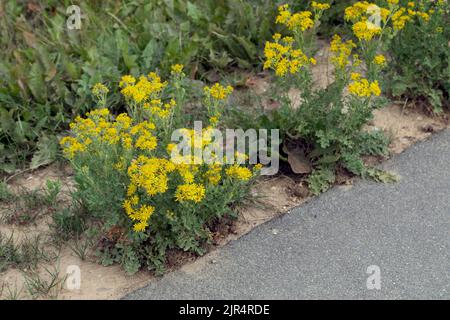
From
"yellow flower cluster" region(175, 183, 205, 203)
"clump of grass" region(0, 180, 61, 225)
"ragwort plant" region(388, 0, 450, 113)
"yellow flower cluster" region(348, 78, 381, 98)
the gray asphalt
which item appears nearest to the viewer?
"yellow flower cluster" region(175, 183, 205, 203)

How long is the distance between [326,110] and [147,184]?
4.66 ft

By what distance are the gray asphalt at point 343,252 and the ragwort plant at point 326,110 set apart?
0.58 feet

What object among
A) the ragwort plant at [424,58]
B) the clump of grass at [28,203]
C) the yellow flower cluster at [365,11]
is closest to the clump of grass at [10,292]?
the clump of grass at [28,203]

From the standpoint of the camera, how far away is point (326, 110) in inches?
159

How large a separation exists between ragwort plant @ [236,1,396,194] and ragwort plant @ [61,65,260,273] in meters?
0.55

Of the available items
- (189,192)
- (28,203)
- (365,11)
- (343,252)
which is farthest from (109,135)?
(365,11)

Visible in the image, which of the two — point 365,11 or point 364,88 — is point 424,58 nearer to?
point 365,11

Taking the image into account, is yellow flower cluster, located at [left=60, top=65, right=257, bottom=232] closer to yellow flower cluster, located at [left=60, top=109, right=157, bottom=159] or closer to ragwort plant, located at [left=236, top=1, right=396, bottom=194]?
yellow flower cluster, located at [left=60, top=109, right=157, bottom=159]

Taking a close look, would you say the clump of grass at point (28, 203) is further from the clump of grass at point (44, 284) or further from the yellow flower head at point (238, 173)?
the yellow flower head at point (238, 173)

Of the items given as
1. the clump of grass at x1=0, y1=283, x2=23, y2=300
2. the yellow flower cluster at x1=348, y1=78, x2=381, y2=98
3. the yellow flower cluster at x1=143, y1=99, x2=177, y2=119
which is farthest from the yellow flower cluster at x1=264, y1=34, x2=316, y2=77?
the clump of grass at x1=0, y1=283, x2=23, y2=300

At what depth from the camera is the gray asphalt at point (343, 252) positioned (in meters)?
3.29

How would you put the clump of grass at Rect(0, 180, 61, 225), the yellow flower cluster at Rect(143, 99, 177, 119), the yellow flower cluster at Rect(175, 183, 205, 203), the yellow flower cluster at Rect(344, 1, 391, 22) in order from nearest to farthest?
the yellow flower cluster at Rect(175, 183, 205, 203)
the yellow flower cluster at Rect(143, 99, 177, 119)
the clump of grass at Rect(0, 180, 61, 225)
the yellow flower cluster at Rect(344, 1, 391, 22)

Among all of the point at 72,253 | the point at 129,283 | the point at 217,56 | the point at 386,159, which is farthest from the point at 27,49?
the point at 386,159

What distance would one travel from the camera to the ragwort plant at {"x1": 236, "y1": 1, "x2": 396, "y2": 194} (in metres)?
3.83
